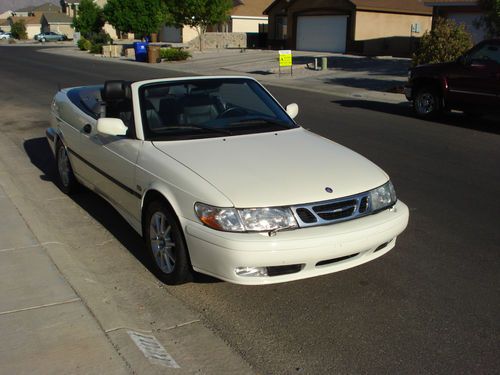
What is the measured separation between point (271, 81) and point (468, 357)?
19215 mm

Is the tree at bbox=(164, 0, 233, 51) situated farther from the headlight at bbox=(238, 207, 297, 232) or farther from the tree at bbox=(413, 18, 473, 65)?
the headlight at bbox=(238, 207, 297, 232)

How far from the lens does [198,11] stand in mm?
41438

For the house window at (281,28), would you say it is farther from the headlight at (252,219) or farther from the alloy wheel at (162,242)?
the headlight at (252,219)

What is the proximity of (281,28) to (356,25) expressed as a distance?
35.1 feet

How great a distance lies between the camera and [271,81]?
72.0ft

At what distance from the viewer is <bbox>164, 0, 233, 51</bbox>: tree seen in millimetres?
41250

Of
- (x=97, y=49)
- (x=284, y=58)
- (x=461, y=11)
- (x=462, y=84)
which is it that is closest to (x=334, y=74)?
(x=284, y=58)

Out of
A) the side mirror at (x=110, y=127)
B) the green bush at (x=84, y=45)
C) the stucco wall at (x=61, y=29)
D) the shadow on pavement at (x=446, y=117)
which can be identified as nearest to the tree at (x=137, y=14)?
the green bush at (x=84, y=45)

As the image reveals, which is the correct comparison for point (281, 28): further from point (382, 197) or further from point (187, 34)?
point (382, 197)

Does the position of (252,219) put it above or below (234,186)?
below

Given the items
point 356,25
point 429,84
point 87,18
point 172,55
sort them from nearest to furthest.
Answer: point 429,84, point 172,55, point 356,25, point 87,18

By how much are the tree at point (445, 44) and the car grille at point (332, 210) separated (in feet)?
44.9

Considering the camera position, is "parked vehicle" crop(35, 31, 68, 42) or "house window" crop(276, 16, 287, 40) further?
"parked vehicle" crop(35, 31, 68, 42)

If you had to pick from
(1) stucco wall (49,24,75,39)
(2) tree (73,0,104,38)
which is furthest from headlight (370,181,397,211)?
(1) stucco wall (49,24,75,39)
